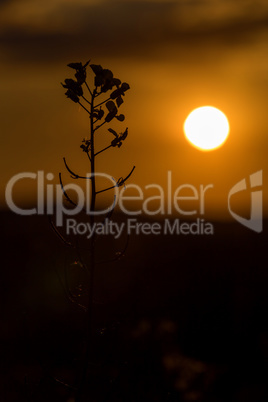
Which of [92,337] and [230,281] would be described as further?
[230,281]

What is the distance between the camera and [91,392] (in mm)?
19172

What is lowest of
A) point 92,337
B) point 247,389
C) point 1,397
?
point 247,389

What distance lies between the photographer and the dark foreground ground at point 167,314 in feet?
55.9

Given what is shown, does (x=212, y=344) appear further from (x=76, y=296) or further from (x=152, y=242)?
(x=76, y=296)

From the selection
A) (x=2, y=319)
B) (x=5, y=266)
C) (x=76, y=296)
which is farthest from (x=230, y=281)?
(x=76, y=296)

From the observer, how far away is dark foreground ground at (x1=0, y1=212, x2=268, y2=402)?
1703 cm

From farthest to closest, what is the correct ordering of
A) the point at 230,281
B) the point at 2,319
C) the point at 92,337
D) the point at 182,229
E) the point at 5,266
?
1. the point at 182,229
2. the point at 5,266
3. the point at 230,281
4. the point at 2,319
5. the point at 92,337

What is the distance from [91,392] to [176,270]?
18.5m

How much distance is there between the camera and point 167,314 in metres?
29.2

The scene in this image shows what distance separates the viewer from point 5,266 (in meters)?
42.6

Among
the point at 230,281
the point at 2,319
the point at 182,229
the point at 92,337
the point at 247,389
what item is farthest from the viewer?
the point at 182,229

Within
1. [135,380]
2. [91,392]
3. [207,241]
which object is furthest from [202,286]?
Result: [135,380]

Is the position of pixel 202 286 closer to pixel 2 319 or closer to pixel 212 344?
pixel 212 344

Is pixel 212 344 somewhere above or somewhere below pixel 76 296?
below
